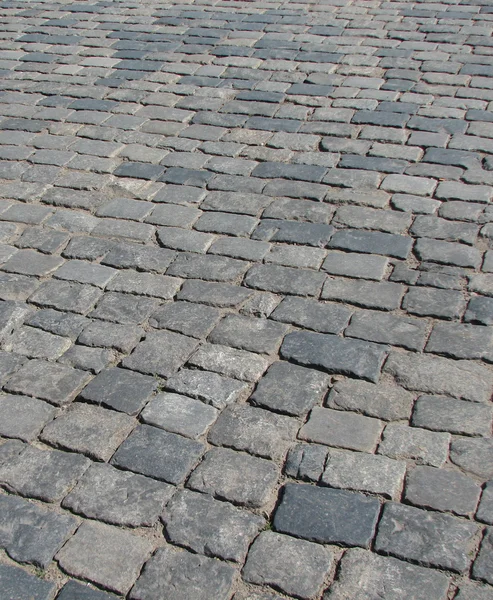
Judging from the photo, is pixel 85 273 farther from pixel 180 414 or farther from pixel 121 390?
pixel 180 414

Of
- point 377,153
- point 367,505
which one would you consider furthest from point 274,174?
point 367,505

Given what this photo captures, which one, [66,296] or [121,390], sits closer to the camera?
[121,390]

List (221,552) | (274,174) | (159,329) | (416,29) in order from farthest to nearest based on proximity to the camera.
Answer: (416,29)
(274,174)
(159,329)
(221,552)

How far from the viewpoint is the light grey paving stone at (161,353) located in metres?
3.40

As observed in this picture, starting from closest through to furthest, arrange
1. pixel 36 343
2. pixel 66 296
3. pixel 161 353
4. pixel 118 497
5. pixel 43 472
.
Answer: pixel 118 497 < pixel 43 472 < pixel 161 353 < pixel 36 343 < pixel 66 296

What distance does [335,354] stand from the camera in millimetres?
3438

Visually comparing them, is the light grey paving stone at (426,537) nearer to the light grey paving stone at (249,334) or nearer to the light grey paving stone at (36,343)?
the light grey paving stone at (249,334)

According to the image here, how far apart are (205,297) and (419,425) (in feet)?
4.23

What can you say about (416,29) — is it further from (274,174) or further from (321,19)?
(274,174)

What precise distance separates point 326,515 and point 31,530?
1.01 meters

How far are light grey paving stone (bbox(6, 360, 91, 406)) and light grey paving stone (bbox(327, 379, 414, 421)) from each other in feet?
3.51

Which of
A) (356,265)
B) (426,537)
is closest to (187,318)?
(356,265)

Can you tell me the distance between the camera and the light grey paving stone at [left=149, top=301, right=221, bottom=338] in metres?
3.64

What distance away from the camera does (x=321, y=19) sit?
7.35 meters
